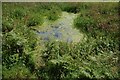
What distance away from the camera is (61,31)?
1165 cm

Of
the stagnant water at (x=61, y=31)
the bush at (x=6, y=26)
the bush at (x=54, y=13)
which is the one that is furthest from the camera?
the bush at (x=54, y=13)

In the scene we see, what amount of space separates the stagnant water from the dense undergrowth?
274 millimetres

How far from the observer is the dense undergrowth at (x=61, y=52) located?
28.9 feet

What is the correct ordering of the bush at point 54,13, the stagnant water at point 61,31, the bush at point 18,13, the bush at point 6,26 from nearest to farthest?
the stagnant water at point 61,31 < the bush at point 6,26 < the bush at point 18,13 < the bush at point 54,13

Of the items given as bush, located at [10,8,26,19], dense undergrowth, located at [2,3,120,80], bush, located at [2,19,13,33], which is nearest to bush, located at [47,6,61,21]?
dense undergrowth, located at [2,3,120,80]

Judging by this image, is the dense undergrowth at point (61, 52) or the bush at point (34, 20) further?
the bush at point (34, 20)

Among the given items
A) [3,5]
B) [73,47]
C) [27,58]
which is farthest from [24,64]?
[3,5]

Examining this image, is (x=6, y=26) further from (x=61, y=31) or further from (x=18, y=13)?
(x=61, y=31)

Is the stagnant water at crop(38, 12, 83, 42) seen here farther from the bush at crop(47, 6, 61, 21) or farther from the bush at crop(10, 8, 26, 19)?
the bush at crop(10, 8, 26, 19)

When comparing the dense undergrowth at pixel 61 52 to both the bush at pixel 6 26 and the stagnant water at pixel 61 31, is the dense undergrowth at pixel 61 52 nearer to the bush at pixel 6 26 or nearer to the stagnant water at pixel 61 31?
the bush at pixel 6 26

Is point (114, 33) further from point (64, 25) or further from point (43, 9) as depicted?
point (43, 9)

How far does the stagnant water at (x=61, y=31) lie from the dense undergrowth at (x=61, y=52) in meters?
0.27

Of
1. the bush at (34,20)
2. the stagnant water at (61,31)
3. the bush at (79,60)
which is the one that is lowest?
the bush at (79,60)

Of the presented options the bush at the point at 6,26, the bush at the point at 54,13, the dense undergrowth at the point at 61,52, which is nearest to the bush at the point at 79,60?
the dense undergrowth at the point at 61,52
